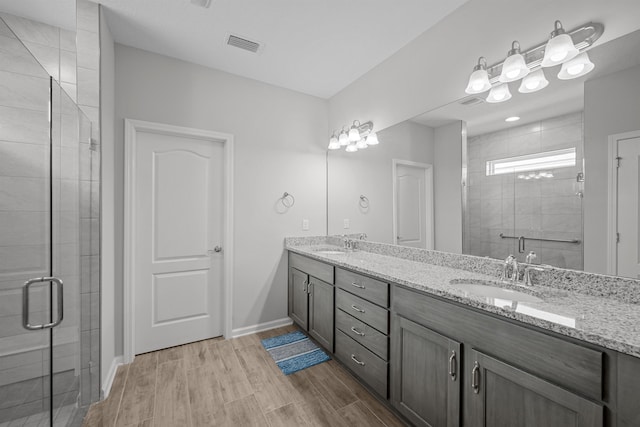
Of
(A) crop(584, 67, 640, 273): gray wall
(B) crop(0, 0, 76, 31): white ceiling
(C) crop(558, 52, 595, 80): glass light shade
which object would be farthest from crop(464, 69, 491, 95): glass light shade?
(B) crop(0, 0, 76, 31): white ceiling

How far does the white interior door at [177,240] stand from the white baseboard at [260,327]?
18cm

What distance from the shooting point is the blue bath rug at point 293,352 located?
7.36 feet

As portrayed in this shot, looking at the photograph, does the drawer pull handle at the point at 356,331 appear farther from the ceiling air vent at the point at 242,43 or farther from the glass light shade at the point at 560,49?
the ceiling air vent at the point at 242,43

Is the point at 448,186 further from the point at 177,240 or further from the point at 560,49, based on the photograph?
the point at 177,240

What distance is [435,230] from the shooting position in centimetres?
214

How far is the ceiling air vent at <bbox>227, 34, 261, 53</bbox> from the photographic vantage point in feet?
7.41

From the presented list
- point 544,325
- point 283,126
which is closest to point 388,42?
point 283,126

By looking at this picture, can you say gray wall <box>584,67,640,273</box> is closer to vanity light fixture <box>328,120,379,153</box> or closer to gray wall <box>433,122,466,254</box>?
gray wall <box>433,122,466,254</box>

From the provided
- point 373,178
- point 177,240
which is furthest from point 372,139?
point 177,240

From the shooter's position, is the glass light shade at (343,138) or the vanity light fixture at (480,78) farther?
the glass light shade at (343,138)

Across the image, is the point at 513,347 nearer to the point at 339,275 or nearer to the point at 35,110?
the point at 339,275

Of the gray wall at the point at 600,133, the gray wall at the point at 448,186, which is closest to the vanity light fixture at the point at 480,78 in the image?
the gray wall at the point at 448,186

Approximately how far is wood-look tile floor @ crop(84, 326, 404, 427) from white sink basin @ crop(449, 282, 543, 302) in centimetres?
90

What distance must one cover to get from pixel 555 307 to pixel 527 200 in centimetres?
68
